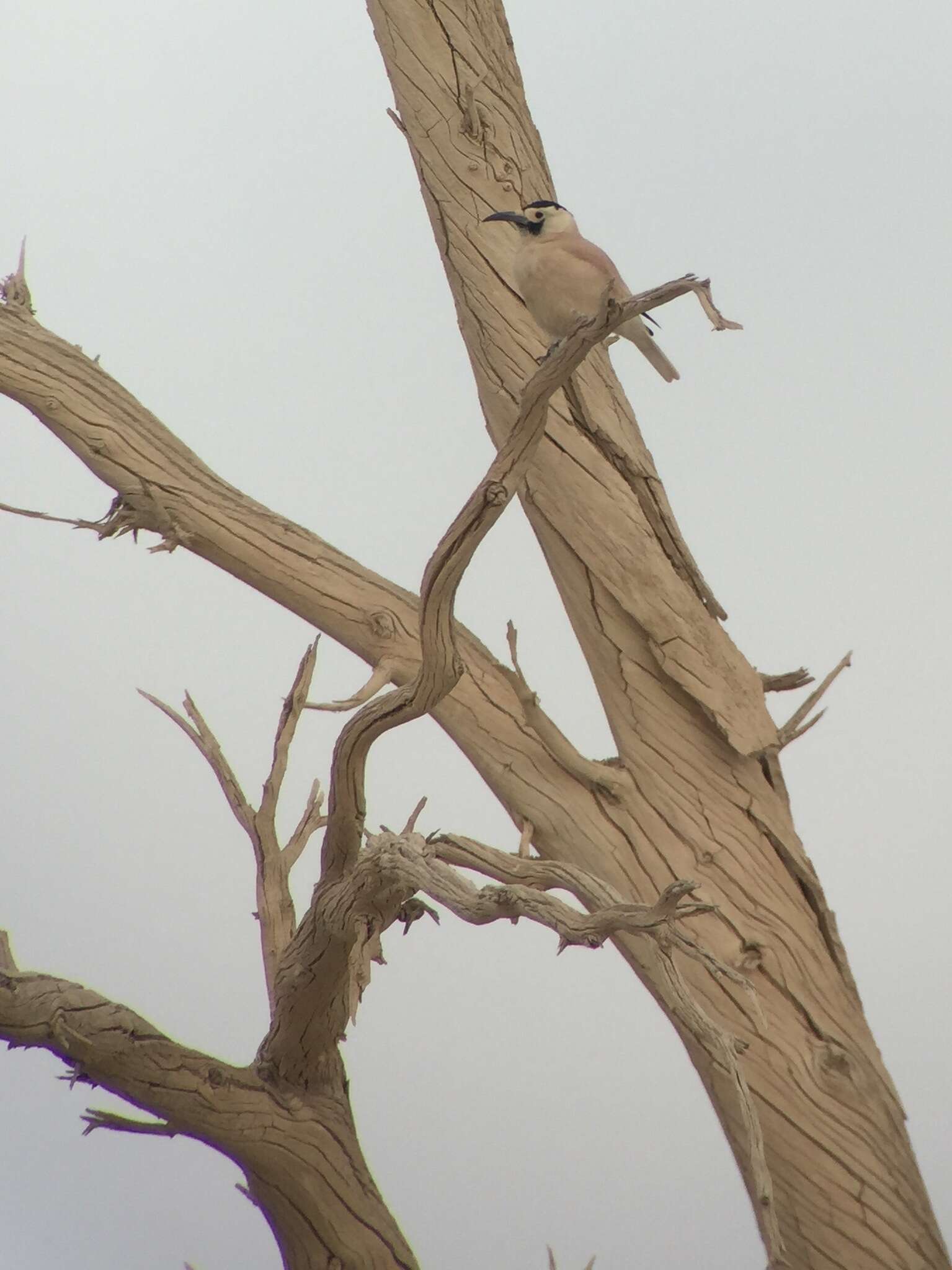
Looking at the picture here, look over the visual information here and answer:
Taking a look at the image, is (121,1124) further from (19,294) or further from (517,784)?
(19,294)

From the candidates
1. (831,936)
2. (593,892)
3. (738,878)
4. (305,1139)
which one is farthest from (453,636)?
(831,936)

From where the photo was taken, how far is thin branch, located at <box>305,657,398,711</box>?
247 cm

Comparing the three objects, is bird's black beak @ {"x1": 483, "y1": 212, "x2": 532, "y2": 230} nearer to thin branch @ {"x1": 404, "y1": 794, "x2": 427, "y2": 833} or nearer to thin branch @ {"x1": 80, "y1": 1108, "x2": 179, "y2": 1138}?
thin branch @ {"x1": 404, "y1": 794, "x2": 427, "y2": 833}

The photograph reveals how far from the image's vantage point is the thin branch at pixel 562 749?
2.66 metres

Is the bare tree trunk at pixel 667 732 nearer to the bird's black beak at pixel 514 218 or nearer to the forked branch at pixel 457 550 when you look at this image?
the bird's black beak at pixel 514 218

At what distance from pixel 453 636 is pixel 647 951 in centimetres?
87

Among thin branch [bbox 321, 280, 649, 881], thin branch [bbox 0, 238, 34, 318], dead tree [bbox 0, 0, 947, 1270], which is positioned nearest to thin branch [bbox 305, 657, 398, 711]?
dead tree [bbox 0, 0, 947, 1270]

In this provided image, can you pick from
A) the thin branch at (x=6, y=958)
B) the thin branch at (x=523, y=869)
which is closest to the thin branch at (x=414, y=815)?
the thin branch at (x=523, y=869)

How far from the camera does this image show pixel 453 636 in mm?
1873

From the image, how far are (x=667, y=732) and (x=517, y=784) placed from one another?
0.30 m

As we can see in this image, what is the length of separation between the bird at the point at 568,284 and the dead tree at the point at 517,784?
0.20m

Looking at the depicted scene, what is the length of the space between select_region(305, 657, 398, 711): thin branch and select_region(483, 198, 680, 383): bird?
0.65 metres

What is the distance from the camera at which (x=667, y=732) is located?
275cm

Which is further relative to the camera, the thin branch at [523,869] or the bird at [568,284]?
the bird at [568,284]
